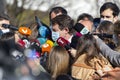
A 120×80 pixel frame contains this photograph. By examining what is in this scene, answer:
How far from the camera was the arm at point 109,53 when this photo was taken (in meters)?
7.23

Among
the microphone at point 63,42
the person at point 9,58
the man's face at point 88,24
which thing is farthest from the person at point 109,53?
the person at point 9,58

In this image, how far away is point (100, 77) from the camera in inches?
281

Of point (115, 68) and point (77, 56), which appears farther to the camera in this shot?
point (77, 56)

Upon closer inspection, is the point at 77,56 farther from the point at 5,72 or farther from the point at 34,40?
the point at 5,72

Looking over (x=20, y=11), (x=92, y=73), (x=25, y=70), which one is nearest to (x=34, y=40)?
(x=92, y=73)

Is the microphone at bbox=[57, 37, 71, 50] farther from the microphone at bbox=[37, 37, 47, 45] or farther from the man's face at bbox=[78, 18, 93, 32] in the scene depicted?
Result: the man's face at bbox=[78, 18, 93, 32]

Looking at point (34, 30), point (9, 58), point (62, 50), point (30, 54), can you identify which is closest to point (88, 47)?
point (62, 50)

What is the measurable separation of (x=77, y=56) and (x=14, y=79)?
194 cm

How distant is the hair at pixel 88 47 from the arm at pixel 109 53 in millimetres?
60

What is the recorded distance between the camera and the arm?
23.7 feet

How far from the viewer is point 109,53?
7.36 m

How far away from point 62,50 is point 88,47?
0.31 meters

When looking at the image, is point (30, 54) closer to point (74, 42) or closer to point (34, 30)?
point (74, 42)

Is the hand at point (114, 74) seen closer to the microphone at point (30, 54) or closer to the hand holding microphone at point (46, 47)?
the microphone at point (30, 54)
